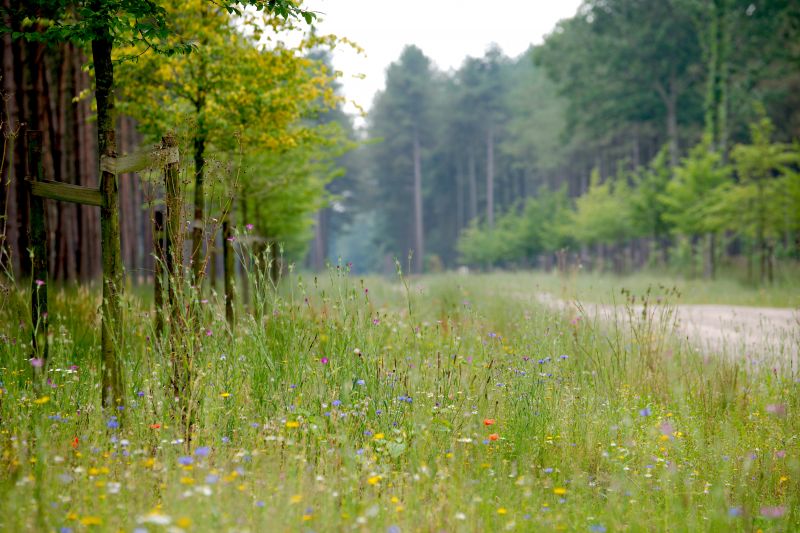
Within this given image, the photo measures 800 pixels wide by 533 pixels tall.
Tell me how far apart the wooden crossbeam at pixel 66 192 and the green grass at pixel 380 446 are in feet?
2.88

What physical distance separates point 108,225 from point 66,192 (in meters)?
0.49

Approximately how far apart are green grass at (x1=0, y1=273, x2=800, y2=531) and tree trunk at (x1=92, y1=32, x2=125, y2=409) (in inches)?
7.8

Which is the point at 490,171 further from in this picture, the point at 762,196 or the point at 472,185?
the point at 762,196

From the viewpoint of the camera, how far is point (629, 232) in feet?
106

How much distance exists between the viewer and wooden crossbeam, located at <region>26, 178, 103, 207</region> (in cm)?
437

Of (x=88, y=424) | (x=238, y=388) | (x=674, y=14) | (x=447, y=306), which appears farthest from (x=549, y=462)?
(x=674, y=14)

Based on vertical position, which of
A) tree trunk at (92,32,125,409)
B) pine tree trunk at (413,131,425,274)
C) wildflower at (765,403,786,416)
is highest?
pine tree trunk at (413,131,425,274)

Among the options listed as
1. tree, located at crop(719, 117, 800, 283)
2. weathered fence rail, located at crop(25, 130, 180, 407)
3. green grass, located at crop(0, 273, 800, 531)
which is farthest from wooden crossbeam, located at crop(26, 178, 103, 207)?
tree, located at crop(719, 117, 800, 283)

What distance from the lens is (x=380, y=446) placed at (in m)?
4.13

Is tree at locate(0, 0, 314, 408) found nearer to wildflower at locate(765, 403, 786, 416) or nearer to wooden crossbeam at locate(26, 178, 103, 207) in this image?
wooden crossbeam at locate(26, 178, 103, 207)

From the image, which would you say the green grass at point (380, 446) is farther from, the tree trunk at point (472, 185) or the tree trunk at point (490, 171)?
the tree trunk at point (472, 185)

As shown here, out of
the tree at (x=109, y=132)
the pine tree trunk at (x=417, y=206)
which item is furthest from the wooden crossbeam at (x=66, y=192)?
the pine tree trunk at (x=417, y=206)

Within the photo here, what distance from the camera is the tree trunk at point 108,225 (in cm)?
429

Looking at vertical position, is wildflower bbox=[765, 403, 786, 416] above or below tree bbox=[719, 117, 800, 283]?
below
